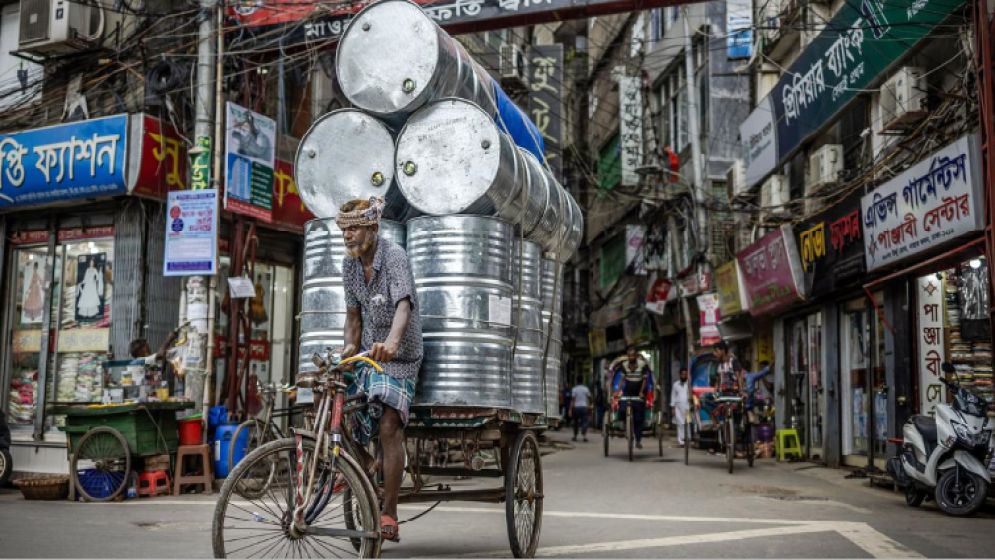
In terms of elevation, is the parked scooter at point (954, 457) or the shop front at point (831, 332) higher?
the shop front at point (831, 332)

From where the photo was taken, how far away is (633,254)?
105 ft

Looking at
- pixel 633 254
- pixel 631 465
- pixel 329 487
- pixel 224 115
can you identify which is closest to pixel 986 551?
pixel 329 487

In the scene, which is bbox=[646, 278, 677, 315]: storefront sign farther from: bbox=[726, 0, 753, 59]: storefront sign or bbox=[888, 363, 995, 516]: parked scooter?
bbox=[888, 363, 995, 516]: parked scooter

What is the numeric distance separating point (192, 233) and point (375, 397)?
7.71 meters

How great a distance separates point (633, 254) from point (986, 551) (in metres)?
25.2

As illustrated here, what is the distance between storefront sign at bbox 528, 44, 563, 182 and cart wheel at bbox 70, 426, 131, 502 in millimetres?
14412

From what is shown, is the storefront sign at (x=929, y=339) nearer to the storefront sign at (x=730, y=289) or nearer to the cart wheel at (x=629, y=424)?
the cart wheel at (x=629, y=424)

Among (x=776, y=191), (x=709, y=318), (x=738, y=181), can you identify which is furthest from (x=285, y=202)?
(x=709, y=318)

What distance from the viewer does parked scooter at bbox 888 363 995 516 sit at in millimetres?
9531

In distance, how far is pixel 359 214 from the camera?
5.29 metres

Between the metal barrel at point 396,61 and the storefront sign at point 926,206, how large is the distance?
21.6 ft

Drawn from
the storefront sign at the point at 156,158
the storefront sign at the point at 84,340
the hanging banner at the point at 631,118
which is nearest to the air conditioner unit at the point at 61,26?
the storefront sign at the point at 156,158

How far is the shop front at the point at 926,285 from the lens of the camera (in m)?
10.6

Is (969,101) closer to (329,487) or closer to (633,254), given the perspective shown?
(329,487)
